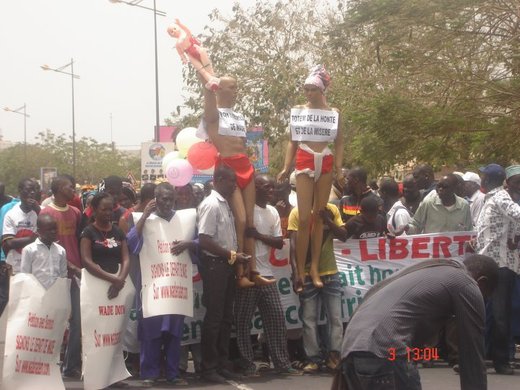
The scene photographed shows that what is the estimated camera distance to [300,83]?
31.1 meters

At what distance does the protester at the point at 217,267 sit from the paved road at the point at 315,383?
219mm

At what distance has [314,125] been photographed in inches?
365

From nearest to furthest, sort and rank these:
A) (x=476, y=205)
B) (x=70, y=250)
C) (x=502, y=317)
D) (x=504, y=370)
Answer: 1. (x=70, y=250)
2. (x=504, y=370)
3. (x=502, y=317)
4. (x=476, y=205)

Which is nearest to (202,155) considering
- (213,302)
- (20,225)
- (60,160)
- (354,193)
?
(213,302)

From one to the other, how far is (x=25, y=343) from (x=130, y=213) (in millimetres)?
1615

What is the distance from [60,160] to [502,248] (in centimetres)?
7788

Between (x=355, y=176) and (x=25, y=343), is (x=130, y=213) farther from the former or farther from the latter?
(x=355, y=176)

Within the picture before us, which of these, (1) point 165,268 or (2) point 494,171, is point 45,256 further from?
(2) point 494,171

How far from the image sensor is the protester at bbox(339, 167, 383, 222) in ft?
→ 32.9

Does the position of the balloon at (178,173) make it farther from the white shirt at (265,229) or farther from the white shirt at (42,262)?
the white shirt at (42,262)

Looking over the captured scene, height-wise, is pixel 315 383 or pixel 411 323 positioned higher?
pixel 411 323

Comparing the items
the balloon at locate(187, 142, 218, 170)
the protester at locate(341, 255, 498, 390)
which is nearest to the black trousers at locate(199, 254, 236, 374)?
the balloon at locate(187, 142, 218, 170)

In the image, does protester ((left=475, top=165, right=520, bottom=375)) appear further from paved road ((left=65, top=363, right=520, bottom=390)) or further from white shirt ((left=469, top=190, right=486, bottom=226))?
white shirt ((left=469, top=190, right=486, bottom=226))
